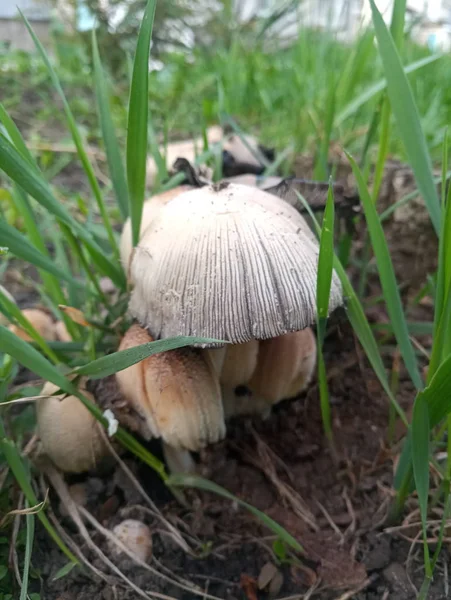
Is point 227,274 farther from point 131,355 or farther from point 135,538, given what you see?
point 135,538

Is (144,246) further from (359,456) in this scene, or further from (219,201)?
(359,456)

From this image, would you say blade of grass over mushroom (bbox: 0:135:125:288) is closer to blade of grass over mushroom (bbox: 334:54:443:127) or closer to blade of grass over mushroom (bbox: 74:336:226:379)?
blade of grass over mushroom (bbox: 74:336:226:379)

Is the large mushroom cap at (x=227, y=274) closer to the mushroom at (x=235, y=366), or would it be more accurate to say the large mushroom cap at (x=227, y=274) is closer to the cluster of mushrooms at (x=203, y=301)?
the cluster of mushrooms at (x=203, y=301)

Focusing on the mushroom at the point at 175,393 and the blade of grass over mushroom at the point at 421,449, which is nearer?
the blade of grass over mushroom at the point at 421,449

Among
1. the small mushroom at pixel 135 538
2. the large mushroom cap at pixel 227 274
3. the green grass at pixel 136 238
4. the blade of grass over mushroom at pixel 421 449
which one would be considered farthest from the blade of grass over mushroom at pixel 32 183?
the blade of grass over mushroom at pixel 421 449

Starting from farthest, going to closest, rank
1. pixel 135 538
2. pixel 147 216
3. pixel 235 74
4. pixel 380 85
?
pixel 235 74
pixel 380 85
pixel 147 216
pixel 135 538

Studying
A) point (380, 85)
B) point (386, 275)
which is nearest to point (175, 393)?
point (386, 275)
